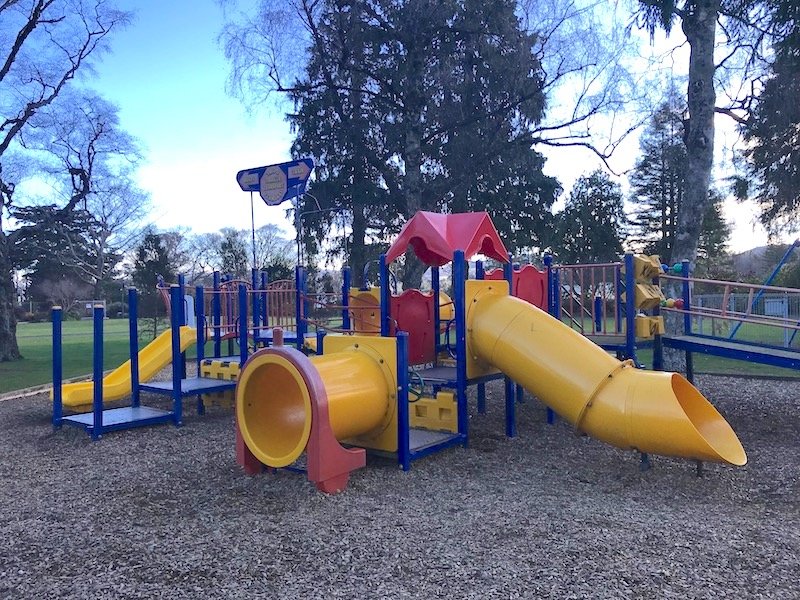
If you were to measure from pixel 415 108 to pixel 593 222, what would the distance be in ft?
51.1

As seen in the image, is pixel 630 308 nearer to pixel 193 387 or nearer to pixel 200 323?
pixel 193 387

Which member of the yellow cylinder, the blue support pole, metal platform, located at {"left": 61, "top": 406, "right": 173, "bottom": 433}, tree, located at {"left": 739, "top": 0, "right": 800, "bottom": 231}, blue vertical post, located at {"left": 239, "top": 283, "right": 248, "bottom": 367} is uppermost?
tree, located at {"left": 739, "top": 0, "right": 800, "bottom": 231}

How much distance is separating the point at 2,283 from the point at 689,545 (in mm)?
17831

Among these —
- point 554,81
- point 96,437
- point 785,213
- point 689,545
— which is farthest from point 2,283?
point 785,213

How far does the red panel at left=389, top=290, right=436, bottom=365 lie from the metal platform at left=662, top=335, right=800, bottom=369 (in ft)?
8.67

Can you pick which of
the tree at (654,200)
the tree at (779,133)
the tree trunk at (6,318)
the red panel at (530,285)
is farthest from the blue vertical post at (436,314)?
the tree at (654,200)

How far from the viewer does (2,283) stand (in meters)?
16.8

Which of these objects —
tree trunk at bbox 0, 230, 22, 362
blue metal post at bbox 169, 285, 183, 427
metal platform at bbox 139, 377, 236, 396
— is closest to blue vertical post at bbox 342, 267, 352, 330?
metal platform at bbox 139, 377, 236, 396

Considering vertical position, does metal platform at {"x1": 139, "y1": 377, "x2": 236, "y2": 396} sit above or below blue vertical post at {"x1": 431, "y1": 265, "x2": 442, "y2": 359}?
below

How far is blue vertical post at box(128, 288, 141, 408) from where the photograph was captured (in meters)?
7.55

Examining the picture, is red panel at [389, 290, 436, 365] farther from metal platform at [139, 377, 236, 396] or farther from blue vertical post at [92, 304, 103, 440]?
blue vertical post at [92, 304, 103, 440]

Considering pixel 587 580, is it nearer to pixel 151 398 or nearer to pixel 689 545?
pixel 689 545

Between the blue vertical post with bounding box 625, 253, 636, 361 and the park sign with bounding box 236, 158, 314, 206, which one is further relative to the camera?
the park sign with bounding box 236, 158, 314, 206

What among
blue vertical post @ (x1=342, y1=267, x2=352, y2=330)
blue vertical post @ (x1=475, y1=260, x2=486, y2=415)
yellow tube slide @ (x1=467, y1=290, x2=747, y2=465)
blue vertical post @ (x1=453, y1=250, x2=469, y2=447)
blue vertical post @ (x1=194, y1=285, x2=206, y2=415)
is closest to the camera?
yellow tube slide @ (x1=467, y1=290, x2=747, y2=465)
